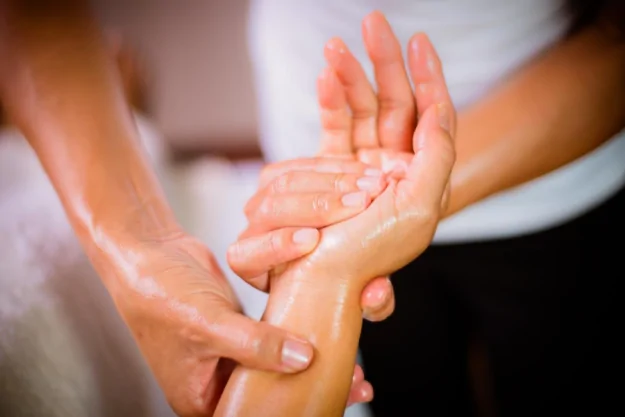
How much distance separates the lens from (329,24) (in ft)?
2.19

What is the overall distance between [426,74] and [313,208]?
230 mm

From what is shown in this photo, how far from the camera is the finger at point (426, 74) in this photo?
22.6 inches

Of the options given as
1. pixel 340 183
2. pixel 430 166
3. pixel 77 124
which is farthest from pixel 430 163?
pixel 77 124

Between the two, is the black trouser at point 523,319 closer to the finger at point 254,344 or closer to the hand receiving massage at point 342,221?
the hand receiving massage at point 342,221

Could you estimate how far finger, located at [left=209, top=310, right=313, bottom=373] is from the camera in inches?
18.4

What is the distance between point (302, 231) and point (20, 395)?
0.49 m

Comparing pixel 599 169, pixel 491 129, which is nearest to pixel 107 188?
pixel 491 129

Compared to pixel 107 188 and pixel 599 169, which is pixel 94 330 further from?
pixel 599 169

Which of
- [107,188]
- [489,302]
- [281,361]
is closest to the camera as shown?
[281,361]

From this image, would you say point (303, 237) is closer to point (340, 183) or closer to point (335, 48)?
point (340, 183)

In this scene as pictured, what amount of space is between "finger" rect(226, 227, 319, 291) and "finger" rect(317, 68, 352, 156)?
156 millimetres

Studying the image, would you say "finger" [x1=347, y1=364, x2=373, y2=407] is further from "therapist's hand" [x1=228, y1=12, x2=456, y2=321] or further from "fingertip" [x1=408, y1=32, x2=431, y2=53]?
"fingertip" [x1=408, y1=32, x2=431, y2=53]

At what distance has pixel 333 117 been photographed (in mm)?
631

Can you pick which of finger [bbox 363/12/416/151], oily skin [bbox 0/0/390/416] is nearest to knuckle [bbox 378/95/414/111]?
finger [bbox 363/12/416/151]
